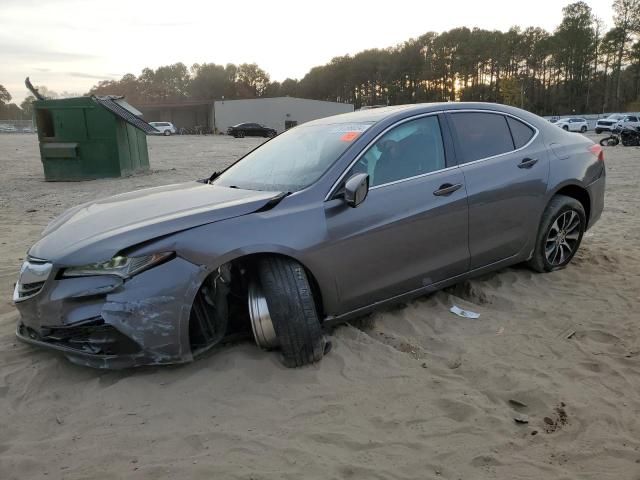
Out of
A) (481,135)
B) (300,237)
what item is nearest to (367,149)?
(300,237)

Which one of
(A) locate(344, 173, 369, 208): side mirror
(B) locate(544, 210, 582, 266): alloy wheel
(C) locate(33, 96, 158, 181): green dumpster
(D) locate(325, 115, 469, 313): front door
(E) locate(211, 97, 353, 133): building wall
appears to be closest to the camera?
(A) locate(344, 173, 369, 208): side mirror

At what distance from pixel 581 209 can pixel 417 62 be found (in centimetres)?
9204

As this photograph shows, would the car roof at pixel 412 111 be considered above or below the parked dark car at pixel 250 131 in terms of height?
above

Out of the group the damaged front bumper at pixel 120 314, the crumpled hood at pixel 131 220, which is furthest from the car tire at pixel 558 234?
the damaged front bumper at pixel 120 314

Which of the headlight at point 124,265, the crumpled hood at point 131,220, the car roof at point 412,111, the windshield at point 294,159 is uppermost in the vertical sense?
the car roof at point 412,111

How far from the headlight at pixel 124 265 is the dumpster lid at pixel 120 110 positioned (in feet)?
35.3

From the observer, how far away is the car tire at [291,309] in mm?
3061

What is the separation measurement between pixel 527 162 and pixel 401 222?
149 centimetres

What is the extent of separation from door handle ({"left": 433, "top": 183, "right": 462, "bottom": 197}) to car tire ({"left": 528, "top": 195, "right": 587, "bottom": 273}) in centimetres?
111

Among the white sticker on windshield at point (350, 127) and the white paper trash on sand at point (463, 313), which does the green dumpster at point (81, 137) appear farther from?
the white paper trash on sand at point (463, 313)

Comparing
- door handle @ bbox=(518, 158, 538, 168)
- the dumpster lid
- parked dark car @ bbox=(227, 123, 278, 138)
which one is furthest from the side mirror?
parked dark car @ bbox=(227, 123, 278, 138)

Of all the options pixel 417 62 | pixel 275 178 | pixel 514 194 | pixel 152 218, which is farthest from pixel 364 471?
pixel 417 62

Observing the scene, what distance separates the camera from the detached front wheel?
10.0 feet

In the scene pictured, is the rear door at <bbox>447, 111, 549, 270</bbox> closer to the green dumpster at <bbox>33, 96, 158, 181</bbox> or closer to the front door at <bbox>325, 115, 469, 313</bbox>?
the front door at <bbox>325, 115, 469, 313</bbox>
